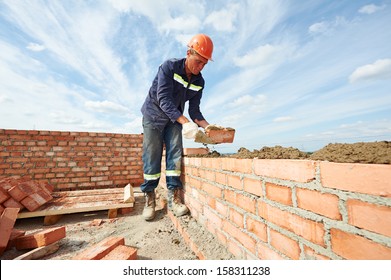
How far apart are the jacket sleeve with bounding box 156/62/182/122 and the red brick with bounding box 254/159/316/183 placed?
53.9 inches

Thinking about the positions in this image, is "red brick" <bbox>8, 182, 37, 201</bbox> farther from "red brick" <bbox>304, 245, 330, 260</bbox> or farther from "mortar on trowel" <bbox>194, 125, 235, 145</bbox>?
"red brick" <bbox>304, 245, 330, 260</bbox>

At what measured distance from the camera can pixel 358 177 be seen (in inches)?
27.2

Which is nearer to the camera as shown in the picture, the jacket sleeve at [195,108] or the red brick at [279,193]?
the red brick at [279,193]

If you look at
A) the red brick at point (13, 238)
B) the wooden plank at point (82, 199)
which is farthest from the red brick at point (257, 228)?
the wooden plank at point (82, 199)

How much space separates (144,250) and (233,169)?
1178mm

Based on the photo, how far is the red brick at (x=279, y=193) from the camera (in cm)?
99

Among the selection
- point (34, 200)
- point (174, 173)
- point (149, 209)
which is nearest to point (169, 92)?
point (174, 173)

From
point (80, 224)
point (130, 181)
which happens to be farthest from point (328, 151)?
point (130, 181)

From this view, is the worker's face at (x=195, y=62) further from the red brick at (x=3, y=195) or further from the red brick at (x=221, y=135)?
the red brick at (x=3, y=195)

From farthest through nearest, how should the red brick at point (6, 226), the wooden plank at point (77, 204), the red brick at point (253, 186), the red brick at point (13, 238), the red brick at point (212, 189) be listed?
the wooden plank at point (77, 204)
the red brick at point (13, 238)
the red brick at point (6, 226)
the red brick at point (212, 189)
the red brick at point (253, 186)

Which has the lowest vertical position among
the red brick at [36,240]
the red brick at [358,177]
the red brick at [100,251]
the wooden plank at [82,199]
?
the red brick at [36,240]

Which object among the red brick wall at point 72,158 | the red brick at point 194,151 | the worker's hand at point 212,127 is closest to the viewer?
the worker's hand at point 212,127

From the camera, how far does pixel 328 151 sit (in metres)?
0.92
